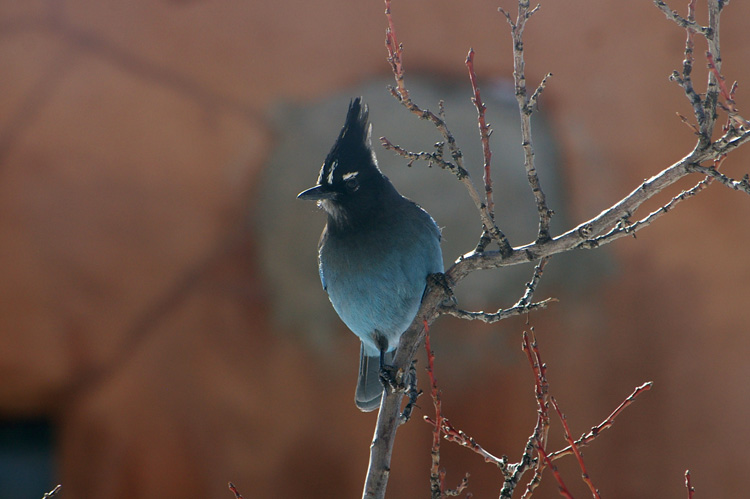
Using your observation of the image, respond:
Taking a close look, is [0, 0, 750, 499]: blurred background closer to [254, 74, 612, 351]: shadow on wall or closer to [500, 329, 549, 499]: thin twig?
[254, 74, 612, 351]: shadow on wall

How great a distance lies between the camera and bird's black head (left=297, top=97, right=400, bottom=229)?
2.53m

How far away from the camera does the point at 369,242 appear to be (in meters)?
2.62

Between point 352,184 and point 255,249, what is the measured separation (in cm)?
275

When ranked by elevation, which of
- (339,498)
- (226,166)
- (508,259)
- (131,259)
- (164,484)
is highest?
(226,166)

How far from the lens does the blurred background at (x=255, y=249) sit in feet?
16.5

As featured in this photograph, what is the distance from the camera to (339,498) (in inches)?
204

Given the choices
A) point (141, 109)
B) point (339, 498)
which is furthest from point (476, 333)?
point (141, 109)

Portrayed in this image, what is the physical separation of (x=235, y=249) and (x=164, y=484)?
1.76 metres

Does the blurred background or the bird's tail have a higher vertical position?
the blurred background

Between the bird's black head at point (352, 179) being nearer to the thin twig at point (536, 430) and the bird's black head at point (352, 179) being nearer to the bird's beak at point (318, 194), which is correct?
the bird's beak at point (318, 194)

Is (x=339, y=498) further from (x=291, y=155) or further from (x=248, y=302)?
(x=291, y=155)

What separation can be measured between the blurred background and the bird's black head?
2512 millimetres

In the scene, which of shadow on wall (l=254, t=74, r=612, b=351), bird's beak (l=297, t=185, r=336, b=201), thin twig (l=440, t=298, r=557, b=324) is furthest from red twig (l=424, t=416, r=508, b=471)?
shadow on wall (l=254, t=74, r=612, b=351)

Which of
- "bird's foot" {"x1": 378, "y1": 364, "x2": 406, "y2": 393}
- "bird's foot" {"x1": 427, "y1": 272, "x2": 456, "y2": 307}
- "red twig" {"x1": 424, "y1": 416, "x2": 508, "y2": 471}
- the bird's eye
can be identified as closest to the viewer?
"red twig" {"x1": 424, "y1": 416, "x2": 508, "y2": 471}
